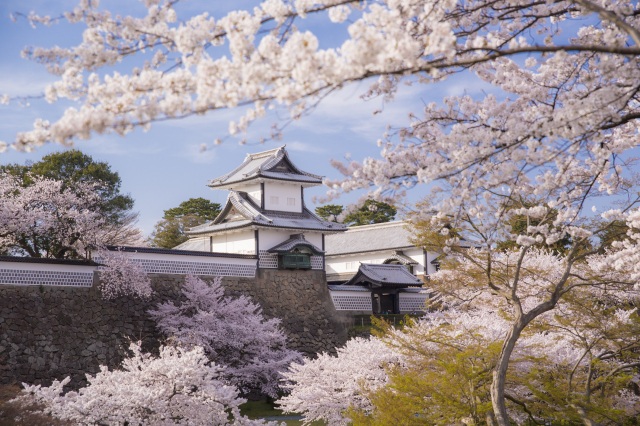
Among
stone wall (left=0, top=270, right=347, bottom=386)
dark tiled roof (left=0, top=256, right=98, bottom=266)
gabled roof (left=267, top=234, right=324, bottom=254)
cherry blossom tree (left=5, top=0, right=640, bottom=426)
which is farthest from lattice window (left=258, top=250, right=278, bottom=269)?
cherry blossom tree (left=5, top=0, right=640, bottom=426)

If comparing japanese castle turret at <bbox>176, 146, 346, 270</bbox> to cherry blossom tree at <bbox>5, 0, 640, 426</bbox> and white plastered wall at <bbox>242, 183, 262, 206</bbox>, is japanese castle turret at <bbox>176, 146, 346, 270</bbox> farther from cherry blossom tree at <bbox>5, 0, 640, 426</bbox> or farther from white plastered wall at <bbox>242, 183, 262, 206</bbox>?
cherry blossom tree at <bbox>5, 0, 640, 426</bbox>

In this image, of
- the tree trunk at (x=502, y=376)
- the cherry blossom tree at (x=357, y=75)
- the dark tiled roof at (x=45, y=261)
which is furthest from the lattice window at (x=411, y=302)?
the cherry blossom tree at (x=357, y=75)

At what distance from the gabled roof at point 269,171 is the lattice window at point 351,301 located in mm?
3623

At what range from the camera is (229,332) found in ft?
62.8

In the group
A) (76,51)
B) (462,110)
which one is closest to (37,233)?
(462,110)

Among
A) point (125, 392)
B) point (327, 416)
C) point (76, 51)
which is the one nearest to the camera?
point (76, 51)

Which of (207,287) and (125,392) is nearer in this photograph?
(125,392)

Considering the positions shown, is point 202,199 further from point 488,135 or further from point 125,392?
point 488,135

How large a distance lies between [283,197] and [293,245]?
1.77 m

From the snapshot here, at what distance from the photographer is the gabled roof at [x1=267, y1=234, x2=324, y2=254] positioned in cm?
2244

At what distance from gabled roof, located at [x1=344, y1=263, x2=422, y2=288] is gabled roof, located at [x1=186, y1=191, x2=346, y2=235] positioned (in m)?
1.77

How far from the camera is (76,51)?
14.1 ft

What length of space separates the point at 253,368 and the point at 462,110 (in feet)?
42.6

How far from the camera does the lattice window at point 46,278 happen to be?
1658cm
